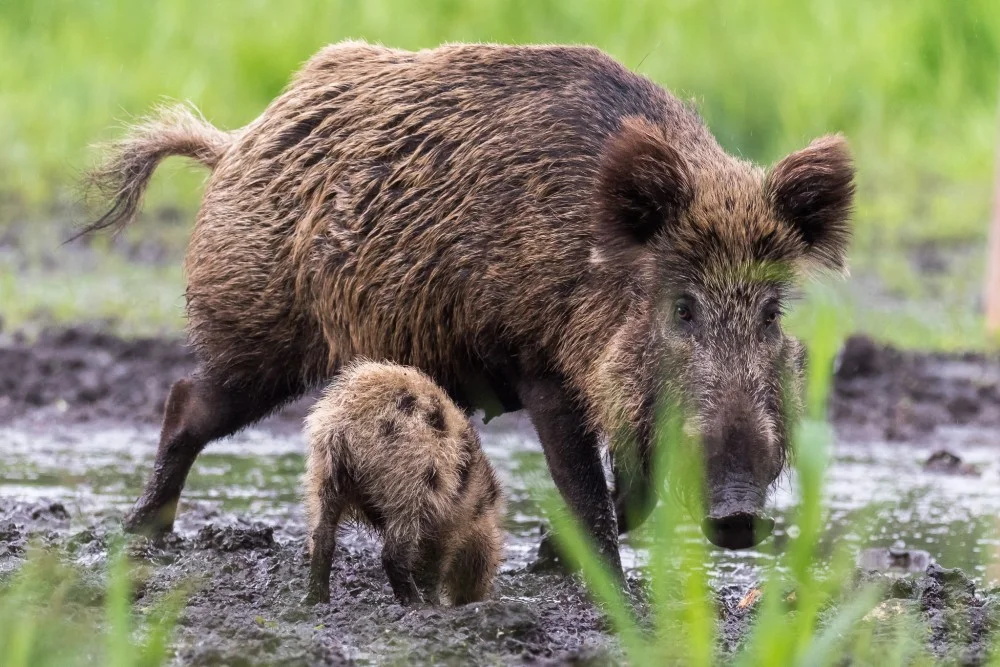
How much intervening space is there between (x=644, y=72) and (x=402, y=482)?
8257 millimetres

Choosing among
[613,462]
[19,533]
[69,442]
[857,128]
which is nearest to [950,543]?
[613,462]

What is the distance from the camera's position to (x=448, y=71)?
5.94 m

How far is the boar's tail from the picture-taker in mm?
6609

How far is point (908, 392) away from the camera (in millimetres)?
8914

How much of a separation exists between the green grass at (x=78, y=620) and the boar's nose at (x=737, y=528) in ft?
4.66

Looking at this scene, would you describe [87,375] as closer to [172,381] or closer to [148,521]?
[172,381]

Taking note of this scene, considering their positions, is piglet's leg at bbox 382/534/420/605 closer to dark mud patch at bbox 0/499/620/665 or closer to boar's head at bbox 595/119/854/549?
dark mud patch at bbox 0/499/620/665

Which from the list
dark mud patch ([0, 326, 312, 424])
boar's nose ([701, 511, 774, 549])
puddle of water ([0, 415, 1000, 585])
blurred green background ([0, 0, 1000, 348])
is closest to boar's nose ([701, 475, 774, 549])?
boar's nose ([701, 511, 774, 549])

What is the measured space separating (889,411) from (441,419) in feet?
14.2

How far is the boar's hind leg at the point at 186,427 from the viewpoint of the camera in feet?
20.2

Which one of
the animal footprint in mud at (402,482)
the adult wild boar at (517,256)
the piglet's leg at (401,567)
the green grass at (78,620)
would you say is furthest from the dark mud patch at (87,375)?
the piglet's leg at (401,567)

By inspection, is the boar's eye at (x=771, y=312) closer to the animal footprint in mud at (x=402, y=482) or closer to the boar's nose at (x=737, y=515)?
the boar's nose at (x=737, y=515)

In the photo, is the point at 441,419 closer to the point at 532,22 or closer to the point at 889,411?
the point at 889,411

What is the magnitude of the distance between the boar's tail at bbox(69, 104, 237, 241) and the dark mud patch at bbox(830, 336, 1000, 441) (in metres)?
3.60
